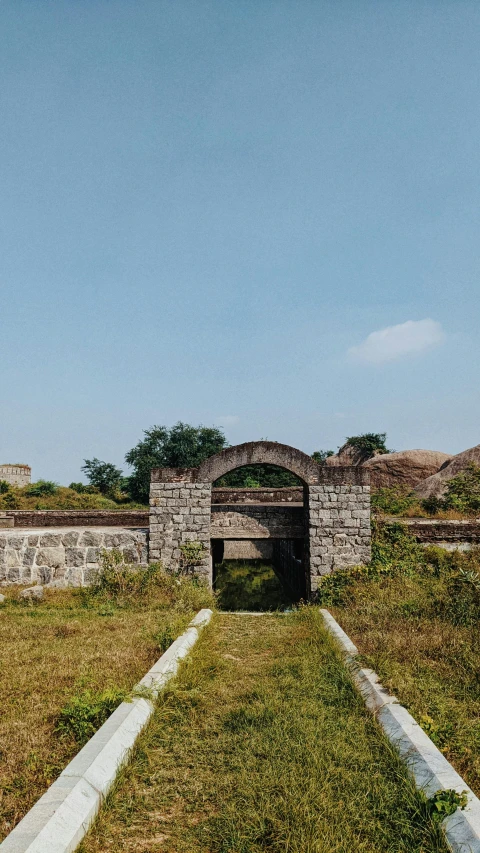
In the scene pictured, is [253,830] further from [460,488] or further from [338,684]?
[460,488]

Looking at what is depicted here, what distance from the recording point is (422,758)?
137 inches

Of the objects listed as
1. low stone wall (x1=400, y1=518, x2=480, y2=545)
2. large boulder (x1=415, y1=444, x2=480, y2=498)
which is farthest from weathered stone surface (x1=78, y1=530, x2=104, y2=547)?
large boulder (x1=415, y1=444, x2=480, y2=498)

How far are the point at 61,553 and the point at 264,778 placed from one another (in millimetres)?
8133

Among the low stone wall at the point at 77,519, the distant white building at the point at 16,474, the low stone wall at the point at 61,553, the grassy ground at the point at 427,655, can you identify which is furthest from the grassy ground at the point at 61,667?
the distant white building at the point at 16,474

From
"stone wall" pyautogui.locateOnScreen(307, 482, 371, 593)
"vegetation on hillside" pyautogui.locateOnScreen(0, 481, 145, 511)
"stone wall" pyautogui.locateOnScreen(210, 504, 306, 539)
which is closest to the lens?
"stone wall" pyautogui.locateOnScreen(307, 482, 371, 593)

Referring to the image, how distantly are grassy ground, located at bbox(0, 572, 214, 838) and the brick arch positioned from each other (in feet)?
7.67

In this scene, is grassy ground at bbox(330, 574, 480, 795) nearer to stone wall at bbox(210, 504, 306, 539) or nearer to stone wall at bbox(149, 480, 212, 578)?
stone wall at bbox(210, 504, 306, 539)

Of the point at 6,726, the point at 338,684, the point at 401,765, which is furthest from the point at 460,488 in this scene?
the point at 6,726

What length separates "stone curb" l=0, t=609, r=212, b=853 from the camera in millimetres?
2645

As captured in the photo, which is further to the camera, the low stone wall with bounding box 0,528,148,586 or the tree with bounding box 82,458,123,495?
the tree with bounding box 82,458,123,495

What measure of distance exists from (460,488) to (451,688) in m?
11.4

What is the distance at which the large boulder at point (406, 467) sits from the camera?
21.5 meters

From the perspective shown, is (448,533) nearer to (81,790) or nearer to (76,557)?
(76,557)

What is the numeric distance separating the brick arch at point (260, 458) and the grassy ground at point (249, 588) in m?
2.44
